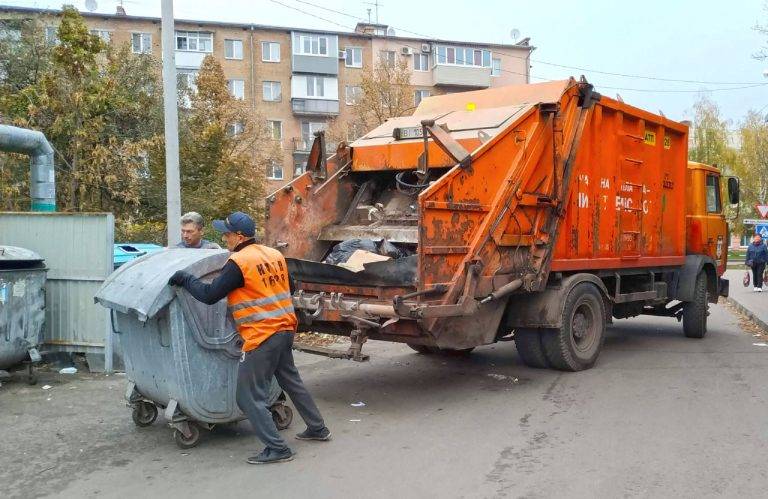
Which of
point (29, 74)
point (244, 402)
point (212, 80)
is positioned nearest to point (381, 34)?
point (212, 80)

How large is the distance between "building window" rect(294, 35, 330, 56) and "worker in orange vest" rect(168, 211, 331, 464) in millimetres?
38125

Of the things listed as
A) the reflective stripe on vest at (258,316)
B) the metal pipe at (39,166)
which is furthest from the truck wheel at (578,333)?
the metal pipe at (39,166)

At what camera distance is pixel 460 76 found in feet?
142

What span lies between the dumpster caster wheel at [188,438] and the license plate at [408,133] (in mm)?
3426

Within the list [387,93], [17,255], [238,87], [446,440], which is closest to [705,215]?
[446,440]

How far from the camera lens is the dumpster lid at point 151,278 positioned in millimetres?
4531

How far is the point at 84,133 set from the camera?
15.1m

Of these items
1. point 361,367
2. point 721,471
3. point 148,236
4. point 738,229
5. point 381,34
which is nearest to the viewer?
point 721,471

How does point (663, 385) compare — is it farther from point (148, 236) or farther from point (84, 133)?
point (148, 236)

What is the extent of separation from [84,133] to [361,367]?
1029 cm

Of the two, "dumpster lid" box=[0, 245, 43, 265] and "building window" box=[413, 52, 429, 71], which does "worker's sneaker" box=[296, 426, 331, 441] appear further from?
"building window" box=[413, 52, 429, 71]

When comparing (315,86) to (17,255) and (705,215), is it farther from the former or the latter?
(17,255)

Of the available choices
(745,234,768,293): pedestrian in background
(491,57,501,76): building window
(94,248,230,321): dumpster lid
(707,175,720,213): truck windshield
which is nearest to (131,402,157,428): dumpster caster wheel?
(94,248,230,321): dumpster lid

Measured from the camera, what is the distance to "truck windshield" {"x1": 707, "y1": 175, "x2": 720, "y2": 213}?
991cm
